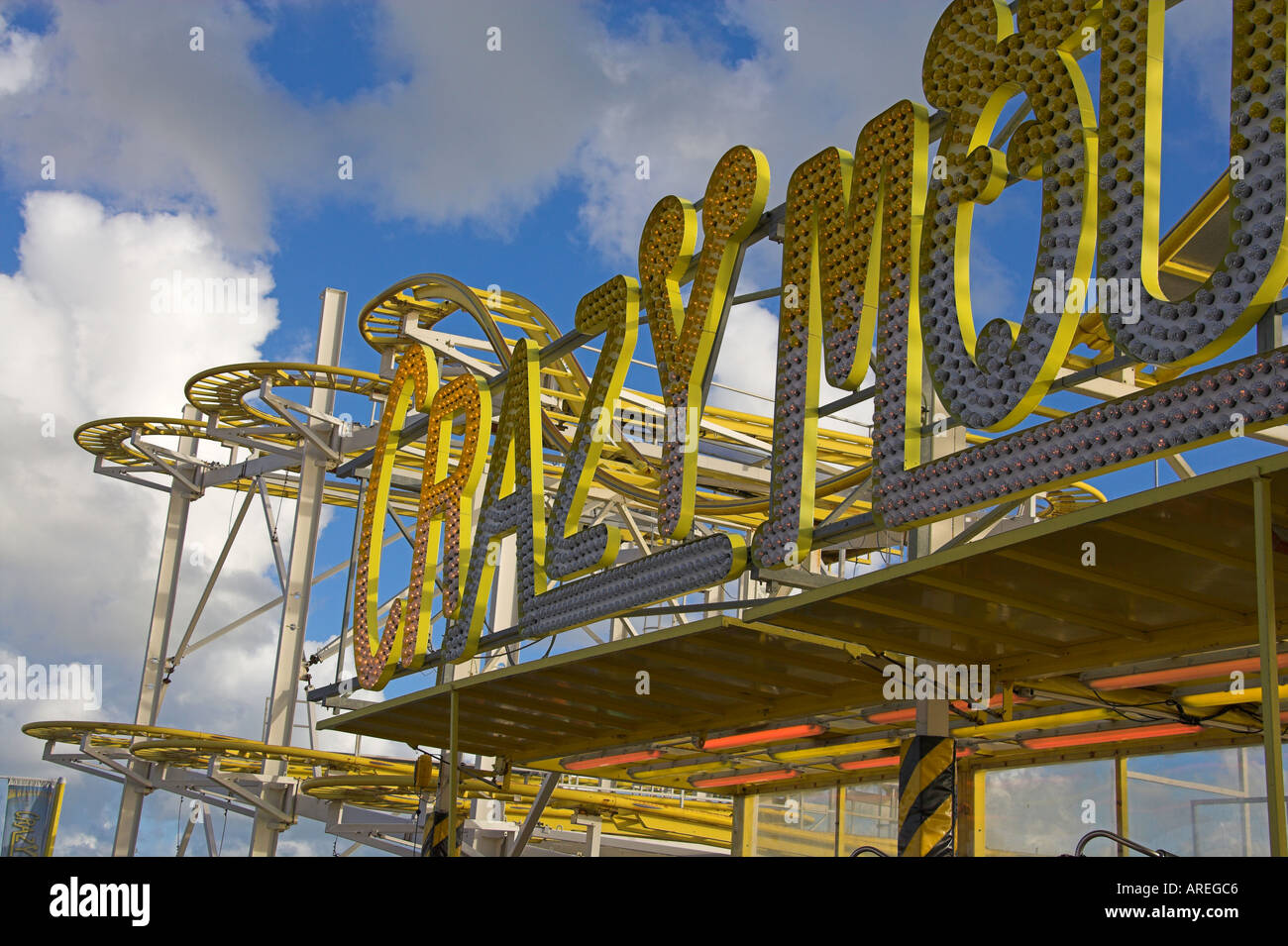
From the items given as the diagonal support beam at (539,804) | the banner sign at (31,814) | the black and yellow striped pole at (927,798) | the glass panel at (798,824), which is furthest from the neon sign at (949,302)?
the banner sign at (31,814)

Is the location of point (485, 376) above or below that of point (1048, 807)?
above

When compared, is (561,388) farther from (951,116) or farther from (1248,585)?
(1248,585)

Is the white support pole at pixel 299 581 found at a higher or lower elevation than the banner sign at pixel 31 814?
higher

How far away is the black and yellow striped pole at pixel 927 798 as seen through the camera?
355 inches

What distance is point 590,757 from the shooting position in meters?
15.4

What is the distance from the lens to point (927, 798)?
909 centimetres

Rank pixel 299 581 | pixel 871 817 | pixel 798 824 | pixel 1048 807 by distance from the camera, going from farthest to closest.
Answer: pixel 299 581
pixel 798 824
pixel 871 817
pixel 1048 807

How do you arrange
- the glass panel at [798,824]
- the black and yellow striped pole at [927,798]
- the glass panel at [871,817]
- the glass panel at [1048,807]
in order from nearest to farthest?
the black and yellow striped pole at [927,798]
the glass panel at [1048,807]
the glass panel at [871,817]
the glass panel at [798,824]

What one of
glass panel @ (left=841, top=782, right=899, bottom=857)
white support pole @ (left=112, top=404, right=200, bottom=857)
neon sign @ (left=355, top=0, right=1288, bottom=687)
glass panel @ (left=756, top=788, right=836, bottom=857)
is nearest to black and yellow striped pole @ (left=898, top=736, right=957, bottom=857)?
neon sign @ (left=355, top=0, right=1288, bottom=687)

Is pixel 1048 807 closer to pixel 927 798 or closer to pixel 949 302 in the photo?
pixel 927 798

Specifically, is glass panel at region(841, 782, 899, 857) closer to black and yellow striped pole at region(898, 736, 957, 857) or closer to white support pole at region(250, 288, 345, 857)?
black and yellow striped pole at region(898, 736, 957, 857)

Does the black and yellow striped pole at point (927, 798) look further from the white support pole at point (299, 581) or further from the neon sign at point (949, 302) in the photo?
the white support pole at point (299, 581)

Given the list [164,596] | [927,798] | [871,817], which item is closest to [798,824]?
[871,817]

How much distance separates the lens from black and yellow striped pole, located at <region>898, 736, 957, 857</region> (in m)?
9.02
